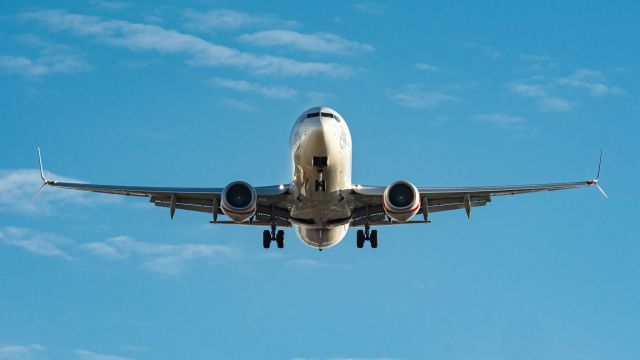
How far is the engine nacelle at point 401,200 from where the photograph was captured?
4553 cm

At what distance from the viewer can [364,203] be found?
49312 millimetres

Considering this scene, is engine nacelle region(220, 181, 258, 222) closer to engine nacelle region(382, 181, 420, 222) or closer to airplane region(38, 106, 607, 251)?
airplane region(38, 106, 607, 251)

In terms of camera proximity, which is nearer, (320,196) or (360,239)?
(320,196)

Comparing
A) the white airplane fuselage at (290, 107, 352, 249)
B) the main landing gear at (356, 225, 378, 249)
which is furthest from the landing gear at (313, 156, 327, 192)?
the main landing gear at (356, 225, 378, 249)

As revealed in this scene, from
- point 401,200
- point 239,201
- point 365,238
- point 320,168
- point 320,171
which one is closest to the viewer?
point 320,168

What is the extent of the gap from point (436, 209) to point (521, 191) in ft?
14.1

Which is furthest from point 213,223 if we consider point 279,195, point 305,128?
point 305,128

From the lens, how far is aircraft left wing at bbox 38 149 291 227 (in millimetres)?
48062

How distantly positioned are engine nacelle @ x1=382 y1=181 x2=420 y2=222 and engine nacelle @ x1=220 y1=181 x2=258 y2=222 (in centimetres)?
546

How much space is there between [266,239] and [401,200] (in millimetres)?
9283

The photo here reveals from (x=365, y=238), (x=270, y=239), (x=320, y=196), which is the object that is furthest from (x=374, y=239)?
(x=320, y=196)

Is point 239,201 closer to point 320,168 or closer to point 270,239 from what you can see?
point 320,168

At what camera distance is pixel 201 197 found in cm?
4944

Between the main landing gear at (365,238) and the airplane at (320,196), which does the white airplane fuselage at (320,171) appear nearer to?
the airplane at (320,196)
